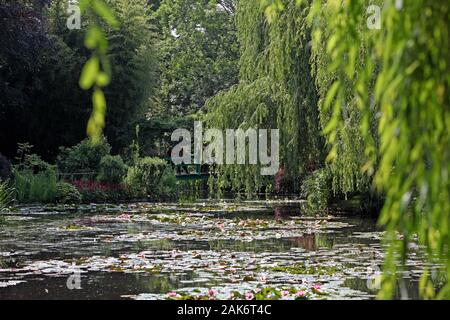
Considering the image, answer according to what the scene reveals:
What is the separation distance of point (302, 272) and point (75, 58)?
18300mm

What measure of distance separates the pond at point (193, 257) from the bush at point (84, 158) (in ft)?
22.4

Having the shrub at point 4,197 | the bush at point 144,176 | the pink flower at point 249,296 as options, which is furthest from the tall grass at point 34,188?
the pink flower at point 249,296

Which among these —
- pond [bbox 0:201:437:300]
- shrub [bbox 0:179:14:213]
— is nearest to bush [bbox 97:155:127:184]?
shrub [bbox 0:179:14:213]

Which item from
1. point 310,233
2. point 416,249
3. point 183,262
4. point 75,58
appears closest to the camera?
point 183,262

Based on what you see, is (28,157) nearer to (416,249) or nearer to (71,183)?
(71,183)

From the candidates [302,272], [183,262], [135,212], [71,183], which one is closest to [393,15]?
[302,272]

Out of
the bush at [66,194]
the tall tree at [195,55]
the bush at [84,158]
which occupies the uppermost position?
the tall tree at [195,55]

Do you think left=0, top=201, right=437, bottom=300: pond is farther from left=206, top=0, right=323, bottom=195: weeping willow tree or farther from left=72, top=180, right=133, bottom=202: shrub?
left=72, top=180, right=133, bottom=202: shrub

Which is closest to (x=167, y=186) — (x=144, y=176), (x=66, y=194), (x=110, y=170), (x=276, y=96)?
(x=144, y=176)

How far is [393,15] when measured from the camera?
8.73ft

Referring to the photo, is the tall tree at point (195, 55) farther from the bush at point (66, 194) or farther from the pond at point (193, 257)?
the pond at point (193, 257)

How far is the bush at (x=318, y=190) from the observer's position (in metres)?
16.0

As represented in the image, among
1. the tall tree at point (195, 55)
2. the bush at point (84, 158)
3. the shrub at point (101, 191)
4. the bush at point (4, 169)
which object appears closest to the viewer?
the bush at point (4, 169)

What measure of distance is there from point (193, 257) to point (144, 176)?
13656 millimetres
